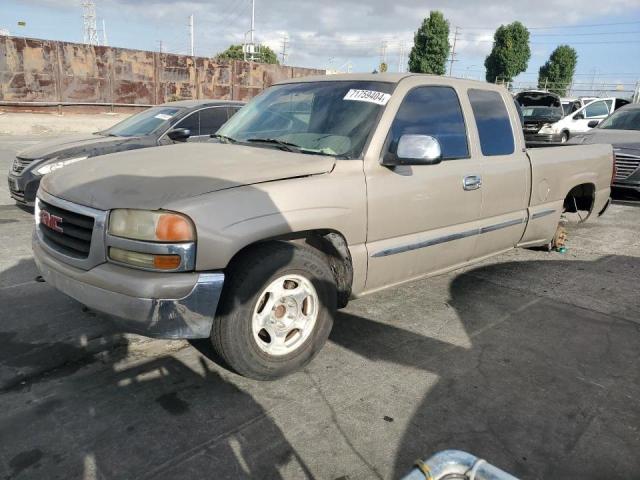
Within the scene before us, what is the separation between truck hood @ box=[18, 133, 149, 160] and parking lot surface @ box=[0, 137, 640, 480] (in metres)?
2.89

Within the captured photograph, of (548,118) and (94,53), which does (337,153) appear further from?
(94,53)

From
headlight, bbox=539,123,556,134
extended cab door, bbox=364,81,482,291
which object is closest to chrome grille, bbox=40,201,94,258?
extended cab door, bbox=364,81,482,291

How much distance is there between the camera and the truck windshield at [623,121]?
9625 millimetres

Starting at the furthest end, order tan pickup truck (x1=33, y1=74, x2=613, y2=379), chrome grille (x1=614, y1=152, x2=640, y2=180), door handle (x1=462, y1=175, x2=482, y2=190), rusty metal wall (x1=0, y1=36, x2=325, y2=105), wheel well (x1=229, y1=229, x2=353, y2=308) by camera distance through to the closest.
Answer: rusty metal wall (x1=0, y1=36, x2=325, y2=105) → chrome grille (x1=614, y1=152, x2=640, y2=180) → door handle (x1=462, y1=175, x2=482, y2=190) → wheel well (x1=229, y1=229, x2=353, y2=308) → tan pickup truck (x1=33, y1=74, x2=613, y2=379)

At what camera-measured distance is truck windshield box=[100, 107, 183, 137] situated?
7.47 meters

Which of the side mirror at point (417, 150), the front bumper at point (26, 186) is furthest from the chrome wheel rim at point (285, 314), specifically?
the front bumper at point (26, 186)

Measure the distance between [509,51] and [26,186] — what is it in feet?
154

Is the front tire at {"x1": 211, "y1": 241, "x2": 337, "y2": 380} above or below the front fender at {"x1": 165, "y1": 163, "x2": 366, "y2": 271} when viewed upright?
below

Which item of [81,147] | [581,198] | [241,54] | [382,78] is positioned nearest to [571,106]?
[581,198]

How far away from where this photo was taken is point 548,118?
1627 cm

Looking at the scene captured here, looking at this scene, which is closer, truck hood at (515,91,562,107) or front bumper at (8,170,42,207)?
front bumper at (8,170,42,207)

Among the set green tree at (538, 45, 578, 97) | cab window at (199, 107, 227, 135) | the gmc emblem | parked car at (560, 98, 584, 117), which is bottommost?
the gmc emblem

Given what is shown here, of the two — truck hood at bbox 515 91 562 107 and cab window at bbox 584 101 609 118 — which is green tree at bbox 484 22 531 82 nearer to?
truck hood at bbox 515 91 562 107

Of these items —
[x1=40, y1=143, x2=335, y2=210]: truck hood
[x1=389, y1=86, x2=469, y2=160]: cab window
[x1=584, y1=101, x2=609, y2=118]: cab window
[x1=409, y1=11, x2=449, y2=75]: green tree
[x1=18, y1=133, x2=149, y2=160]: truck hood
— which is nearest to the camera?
[x1=40, y1=143, x2=335, y2=210]: truck hood
